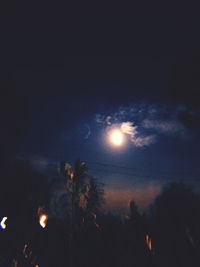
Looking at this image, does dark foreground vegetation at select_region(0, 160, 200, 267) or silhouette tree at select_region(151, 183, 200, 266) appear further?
silhouette tree at select_region(151, 183, 200, 266)

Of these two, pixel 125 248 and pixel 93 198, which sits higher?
pixel 93 198

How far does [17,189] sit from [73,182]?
2379cm

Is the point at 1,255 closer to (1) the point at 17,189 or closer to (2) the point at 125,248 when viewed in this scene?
(1) the point at 17,189

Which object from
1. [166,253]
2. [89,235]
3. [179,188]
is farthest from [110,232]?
[179,188]

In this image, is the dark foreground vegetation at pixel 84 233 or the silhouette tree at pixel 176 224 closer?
the dark foreground vegetation at pixel 84 233

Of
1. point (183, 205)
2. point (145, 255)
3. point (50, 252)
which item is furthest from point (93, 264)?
point (183, 205)

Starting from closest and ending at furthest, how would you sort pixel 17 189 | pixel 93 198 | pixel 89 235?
1. pixel 89 235
2. pixel 17 189
3. pixel 93 198

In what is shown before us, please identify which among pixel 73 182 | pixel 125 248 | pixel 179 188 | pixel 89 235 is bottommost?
pixel 125 248

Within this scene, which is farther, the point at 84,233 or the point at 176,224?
the point at 176,224

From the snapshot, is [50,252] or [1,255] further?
[1,255]

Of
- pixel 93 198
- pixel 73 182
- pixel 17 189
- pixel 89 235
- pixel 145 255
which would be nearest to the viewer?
pixel 145 255

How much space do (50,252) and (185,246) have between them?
23.8m

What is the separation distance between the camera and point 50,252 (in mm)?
20203

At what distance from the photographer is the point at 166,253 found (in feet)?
83.5
